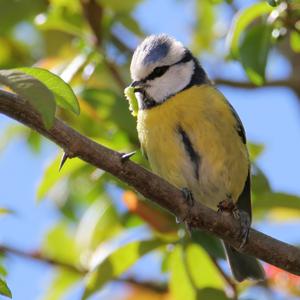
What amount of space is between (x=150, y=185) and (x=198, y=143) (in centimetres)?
131

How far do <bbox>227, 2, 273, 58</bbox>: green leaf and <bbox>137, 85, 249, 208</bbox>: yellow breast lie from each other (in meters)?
0.37

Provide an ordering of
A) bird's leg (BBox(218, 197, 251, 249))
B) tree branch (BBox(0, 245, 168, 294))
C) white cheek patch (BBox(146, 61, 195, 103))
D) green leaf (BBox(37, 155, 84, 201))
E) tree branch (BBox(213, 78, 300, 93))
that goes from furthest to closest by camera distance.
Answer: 1. tree branch (BBox(213, 78, 300, 93))
2. white cheek patch (BBox(146, 61, 195, 103))
3. tree branch (BBox(0, 245, 168, 294))
4. green leaf (BBox(37, 155, 84, 201))
5. bird's leg (BBox(218, 197, 251, 249))

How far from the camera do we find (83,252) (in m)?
3.88

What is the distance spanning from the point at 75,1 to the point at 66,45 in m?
0.60

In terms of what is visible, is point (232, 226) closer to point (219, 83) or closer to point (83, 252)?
point (83, 252)

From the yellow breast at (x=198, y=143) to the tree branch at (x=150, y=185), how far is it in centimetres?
92

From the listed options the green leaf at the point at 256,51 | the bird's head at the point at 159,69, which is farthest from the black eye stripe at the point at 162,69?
the green leaf at the point at 256,51

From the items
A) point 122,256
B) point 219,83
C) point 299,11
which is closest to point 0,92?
point 122,256

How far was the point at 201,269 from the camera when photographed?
3381 millimetres

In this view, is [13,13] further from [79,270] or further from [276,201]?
[276,201]

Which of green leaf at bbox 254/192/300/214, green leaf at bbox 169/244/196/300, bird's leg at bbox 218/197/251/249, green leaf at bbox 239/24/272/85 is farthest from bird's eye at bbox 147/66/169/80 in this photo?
bird's leg at bbox 218/197/251/249

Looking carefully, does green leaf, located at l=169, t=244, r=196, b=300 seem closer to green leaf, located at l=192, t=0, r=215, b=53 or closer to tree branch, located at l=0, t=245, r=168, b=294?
tree branch, located at l=0, t=245, r=168, b=294

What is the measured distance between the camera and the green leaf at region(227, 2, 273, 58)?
132 inches

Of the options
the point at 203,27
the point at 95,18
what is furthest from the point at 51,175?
the point at 203,27
